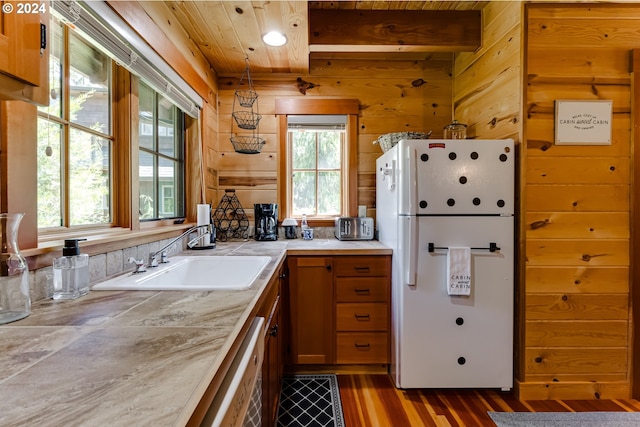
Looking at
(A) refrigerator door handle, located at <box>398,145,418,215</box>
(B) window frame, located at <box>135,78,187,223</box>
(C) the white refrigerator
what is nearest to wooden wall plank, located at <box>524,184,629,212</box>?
(C) the white refrigerator

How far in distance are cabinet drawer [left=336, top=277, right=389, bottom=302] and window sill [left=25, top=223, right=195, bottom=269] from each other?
3.77ft

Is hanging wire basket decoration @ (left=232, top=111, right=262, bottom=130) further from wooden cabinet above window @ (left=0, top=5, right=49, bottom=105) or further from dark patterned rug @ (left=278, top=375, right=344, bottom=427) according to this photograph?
dark patterned rug @ (left=278, top=375, right=344, bottom=427)

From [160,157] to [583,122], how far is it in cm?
263

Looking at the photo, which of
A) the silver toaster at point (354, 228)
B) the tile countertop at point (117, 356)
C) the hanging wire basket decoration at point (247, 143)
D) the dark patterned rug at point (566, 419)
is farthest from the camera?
the hanging wire basket decoration at point (247, 143)

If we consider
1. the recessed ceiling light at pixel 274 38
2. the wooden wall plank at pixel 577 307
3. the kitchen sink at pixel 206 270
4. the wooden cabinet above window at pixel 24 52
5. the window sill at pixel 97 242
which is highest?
the recessed ceiling light at pixel 274 38

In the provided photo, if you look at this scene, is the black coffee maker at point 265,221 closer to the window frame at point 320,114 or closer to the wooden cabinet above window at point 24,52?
the window frame at point 320,114

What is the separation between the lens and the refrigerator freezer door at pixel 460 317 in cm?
178

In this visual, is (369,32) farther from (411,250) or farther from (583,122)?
(411,250)

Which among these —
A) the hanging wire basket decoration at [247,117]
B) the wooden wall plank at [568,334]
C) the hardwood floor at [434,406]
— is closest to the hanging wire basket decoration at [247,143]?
the hanging wire basket decoration at [247,117]

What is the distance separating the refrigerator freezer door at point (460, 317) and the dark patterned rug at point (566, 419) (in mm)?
174

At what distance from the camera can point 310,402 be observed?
1759mm

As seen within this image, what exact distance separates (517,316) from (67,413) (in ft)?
7.04

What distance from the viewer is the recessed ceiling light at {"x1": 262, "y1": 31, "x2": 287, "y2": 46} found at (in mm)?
2008

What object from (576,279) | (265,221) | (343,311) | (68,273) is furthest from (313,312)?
(576,279)
